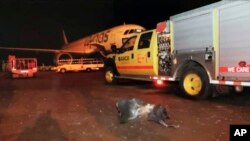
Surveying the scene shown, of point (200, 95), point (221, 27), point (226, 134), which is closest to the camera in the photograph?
point (226, 134)

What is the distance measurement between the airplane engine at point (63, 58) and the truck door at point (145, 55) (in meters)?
22.9

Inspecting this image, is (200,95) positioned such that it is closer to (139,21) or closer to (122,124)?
(122,124)

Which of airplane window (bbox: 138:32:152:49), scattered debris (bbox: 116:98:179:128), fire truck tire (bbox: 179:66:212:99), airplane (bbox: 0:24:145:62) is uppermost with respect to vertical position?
airplane (bbox: 0:24:145:62)

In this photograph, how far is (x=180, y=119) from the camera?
7.42 m

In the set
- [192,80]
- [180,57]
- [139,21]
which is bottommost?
[192,80]

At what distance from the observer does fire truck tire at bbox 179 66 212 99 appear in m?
9.70

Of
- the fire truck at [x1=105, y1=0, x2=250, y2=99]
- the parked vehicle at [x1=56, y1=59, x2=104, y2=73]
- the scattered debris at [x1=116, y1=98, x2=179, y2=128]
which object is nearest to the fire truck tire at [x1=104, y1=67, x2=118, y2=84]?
the fire truck at [x1=105, y1=0, x2=250, y2=99]

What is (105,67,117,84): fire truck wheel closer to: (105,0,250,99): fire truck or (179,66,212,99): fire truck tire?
(105,0,250,99): fire truck

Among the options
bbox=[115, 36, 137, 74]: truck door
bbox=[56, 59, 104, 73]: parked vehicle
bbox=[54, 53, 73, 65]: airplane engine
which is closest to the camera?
bbox=[115, 36, 137, 74]: truck door

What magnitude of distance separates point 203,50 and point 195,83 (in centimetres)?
120

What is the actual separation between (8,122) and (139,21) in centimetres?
3662

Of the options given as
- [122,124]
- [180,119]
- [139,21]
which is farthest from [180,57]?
[139,21]

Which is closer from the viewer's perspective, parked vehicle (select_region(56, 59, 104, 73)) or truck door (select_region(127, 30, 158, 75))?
truck door (select_region(127, 30, 158, 75))

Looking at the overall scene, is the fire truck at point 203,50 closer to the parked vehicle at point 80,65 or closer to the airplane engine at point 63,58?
the parked vehicle at point 80,65
